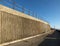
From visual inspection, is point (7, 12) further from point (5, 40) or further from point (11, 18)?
point (5, 40)

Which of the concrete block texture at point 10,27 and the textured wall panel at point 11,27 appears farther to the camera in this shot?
the textured wall panel at point 11,27

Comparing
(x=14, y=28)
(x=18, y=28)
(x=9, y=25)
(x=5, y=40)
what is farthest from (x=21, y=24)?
(x=5, y=40)

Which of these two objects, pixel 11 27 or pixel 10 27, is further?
pixel 11 27

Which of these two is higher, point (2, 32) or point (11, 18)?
point (11, 18)

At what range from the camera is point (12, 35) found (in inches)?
728

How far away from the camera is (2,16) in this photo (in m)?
16.1

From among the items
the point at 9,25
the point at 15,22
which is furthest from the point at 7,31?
the point at 15,22

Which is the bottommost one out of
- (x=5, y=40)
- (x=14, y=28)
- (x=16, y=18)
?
(x=5, y=40)

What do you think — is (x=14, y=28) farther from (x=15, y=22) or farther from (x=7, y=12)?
(x=7, y=12)

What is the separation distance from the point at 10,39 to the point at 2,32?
82.7 inches

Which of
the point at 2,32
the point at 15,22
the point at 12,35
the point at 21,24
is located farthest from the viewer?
the point at 21,24

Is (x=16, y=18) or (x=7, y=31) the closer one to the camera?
(x=7, y=31)

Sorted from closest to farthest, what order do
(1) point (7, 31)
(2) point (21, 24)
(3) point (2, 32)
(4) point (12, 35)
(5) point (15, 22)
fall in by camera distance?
(3) point (2, 32) → (1) point (7, 31) → (4) point (12, 35) → (5) point (15, 22) → (2) point (21, 24)

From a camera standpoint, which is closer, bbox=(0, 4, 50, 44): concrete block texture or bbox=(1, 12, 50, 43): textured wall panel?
bbox=(0, 4, 50, 44): concrete block texture
